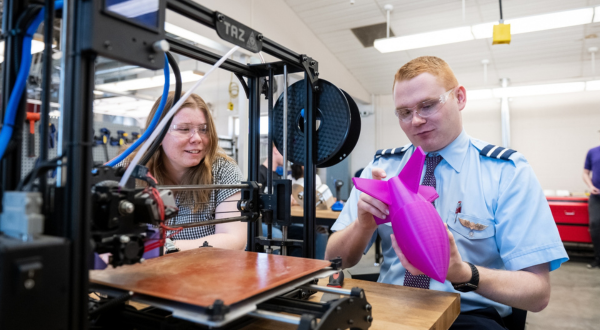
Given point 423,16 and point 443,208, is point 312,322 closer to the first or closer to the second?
point 443,208

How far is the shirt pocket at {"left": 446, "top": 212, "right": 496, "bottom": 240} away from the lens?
1.18 meters

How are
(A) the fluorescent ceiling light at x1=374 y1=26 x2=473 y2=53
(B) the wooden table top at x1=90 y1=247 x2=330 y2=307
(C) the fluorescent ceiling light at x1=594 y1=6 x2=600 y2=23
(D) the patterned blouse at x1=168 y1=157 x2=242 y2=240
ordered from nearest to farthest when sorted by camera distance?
(B) the wooden table top at x1=90 y1=247 x2=330 y2=307, (D) the patterned blouse at x1=168 y1=157 x2=242 y2=240, (C) the fluorescent ceiling light at x1=594 y1=6 x2=600 y2=23, (A) the fluorescent ceiling light at x1=374 y1=26 x2=473 y2=53

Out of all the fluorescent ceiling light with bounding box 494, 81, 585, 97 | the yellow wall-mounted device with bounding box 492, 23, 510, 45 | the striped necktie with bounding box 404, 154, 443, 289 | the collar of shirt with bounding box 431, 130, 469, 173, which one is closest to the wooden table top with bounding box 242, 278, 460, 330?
the striped necktie with bounding box 404, 154, 443, 289

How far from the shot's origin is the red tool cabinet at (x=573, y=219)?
15.5 feet

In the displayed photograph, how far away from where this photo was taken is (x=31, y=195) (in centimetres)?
48

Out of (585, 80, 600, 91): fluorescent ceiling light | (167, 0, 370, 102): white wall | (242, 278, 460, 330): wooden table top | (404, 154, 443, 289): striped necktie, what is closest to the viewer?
(242, 278, 460, 330): wooden table top

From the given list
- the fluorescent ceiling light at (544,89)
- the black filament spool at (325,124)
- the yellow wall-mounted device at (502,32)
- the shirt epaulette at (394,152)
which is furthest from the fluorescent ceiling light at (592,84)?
the black filament spool at (325,124)

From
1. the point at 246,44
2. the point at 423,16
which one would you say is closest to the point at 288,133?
the point at 246,44

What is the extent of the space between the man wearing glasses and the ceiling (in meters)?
4.01

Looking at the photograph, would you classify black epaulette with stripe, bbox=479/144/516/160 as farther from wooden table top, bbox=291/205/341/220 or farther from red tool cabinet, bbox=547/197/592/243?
red tool cabinet, bbox=547/197/592/243

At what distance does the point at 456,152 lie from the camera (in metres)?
1.29

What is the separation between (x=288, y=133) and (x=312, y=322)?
0.64 metres

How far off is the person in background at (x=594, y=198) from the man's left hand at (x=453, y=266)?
4.31 metres

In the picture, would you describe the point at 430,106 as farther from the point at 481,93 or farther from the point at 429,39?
the point at 481,93
